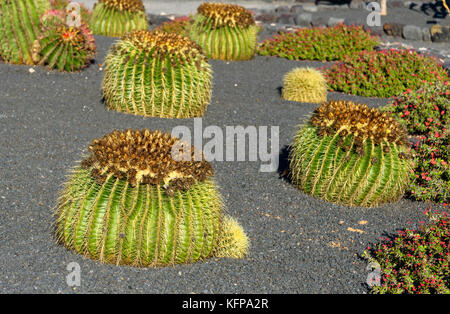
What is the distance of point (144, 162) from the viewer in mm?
4332

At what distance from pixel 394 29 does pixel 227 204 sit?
12.8 metres

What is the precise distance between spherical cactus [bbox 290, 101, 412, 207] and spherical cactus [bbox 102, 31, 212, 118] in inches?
103

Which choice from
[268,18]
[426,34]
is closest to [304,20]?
[268,18]

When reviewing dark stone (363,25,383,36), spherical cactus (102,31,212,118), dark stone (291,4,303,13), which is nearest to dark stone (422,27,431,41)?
dark stone (363,25,383,36)

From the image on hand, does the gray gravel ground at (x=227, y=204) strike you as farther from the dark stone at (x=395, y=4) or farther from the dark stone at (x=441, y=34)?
the dark stone at (x=395, y=4)

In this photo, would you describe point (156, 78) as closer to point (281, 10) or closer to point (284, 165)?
point (284, 165)

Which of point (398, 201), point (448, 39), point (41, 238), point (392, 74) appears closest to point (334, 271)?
point (398, 201)

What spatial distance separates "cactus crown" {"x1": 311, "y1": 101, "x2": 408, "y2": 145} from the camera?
5914 millimetres

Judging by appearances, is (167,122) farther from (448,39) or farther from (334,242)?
(448,39)

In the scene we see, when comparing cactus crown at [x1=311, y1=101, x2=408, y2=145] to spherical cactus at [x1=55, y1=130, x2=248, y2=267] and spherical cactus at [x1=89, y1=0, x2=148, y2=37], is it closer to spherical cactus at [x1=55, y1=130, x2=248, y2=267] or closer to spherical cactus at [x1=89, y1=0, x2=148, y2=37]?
spherical cactus at [x1=55, y1=130, x2=248, y2=267]

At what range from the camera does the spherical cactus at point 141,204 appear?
430 centimetres

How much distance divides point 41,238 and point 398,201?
375 cm

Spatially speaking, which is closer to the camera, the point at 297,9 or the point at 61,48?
the point at 61,48
